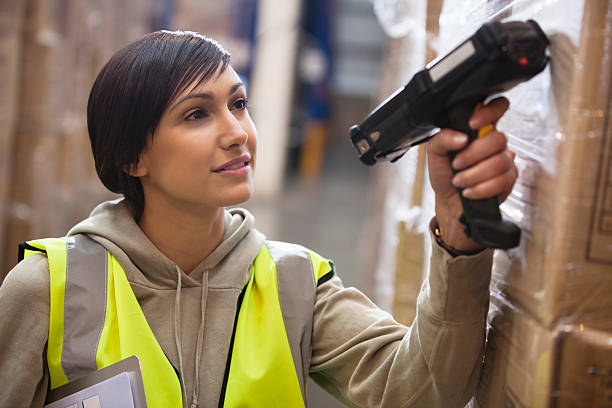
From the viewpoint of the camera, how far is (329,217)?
8273mm

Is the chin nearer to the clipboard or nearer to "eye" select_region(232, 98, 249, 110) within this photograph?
"eye" select_region(232, 98, 249, 110)

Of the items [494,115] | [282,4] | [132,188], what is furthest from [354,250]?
[494,115]

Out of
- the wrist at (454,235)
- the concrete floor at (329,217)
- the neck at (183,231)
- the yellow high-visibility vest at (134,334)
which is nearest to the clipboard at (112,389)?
the yellow high-visibility vest at (134,334)

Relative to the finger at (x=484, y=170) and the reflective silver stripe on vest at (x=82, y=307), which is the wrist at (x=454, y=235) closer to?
the finger at (x=484, y=170)

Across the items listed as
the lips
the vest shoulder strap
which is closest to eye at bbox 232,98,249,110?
the lips

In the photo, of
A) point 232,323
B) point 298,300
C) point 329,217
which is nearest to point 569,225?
point 298,300

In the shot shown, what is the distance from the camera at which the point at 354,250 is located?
6637mm

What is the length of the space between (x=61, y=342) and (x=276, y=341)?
49 centimetres

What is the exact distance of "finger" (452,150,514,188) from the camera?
1098mm

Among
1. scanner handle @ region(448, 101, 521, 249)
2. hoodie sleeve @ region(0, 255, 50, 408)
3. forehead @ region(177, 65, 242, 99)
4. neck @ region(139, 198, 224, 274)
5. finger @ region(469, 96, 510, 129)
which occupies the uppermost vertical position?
forehead @ region(177, 65, 242, 99)

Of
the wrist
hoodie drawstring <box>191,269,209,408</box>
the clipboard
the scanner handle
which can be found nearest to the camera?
the scanner handle

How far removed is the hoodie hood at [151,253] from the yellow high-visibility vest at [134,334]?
1.1 inches

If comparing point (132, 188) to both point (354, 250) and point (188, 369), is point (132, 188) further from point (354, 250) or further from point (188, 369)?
point (354, 250)

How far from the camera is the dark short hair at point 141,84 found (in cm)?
152
